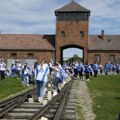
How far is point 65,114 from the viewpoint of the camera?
12.8 metres

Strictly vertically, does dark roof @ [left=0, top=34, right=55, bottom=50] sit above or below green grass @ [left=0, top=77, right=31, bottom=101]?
above

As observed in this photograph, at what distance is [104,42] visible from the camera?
246ft

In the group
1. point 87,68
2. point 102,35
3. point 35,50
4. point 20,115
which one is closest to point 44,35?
point 35,50

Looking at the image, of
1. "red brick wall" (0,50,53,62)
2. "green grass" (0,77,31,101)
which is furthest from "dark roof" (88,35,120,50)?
"green grass" (0,77,31,101)

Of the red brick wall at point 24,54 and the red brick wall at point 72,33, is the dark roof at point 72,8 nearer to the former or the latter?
the red brick wall at point 72,33

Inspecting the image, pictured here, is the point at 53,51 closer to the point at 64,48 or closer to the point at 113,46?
the point at 64,48

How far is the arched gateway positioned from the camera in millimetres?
70562

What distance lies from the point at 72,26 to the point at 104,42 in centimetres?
751

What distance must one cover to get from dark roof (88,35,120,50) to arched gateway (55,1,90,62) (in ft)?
8.87

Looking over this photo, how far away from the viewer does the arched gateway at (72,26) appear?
70.6 meters

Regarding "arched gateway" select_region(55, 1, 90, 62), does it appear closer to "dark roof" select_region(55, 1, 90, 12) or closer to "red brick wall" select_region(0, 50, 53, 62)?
"dark roof" select_region(55, 1, 90, 12)

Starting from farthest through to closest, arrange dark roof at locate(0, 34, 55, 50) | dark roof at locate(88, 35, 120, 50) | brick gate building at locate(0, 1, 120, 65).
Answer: dark roof at locate(88, 35, 120, 50) < dark roof at locate(0, 34, 55, 50) < brick gate building at locate(0, 1, 120, 65)

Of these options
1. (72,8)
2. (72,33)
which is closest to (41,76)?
(72,33)

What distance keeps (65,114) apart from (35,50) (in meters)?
59.4
